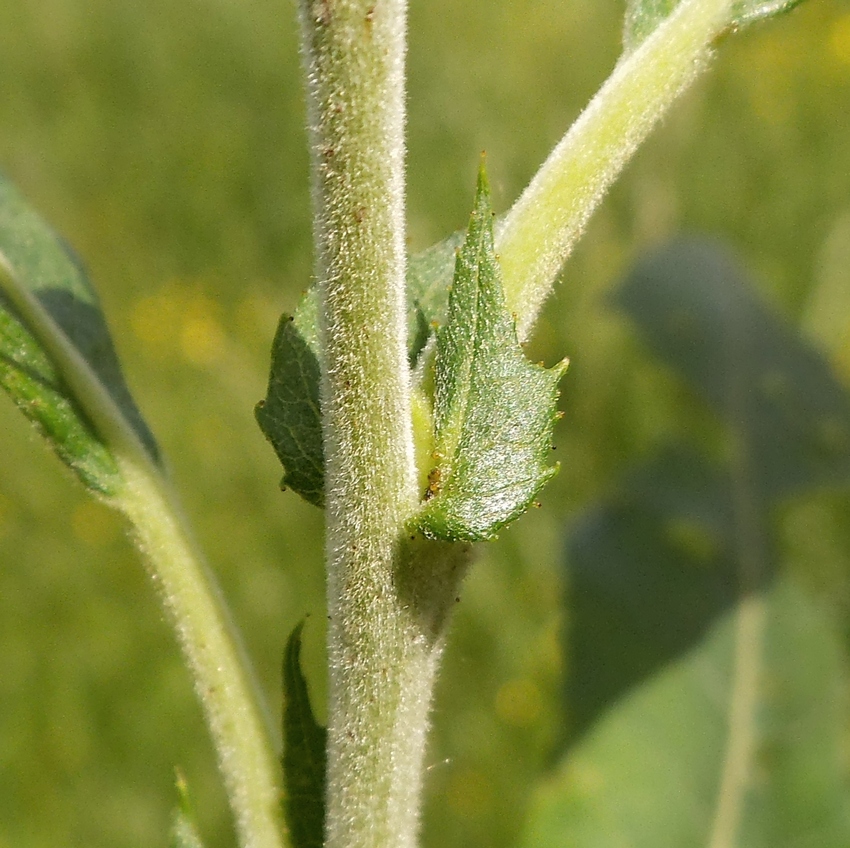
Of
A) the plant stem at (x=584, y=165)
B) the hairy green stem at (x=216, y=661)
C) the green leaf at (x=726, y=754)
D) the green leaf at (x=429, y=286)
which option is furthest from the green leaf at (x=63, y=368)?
the green leaf at (x=726, y=754)

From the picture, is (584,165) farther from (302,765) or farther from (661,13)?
(302,765)

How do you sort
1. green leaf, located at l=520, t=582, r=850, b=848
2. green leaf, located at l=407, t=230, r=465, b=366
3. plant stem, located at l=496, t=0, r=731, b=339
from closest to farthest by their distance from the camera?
1. plant stem, located at l=496, t=0, r=731, b=339
2. green leaf, located at l=407, t=230, r=465, b=366
3. green leaf, located at l=520, t=582, r=850, b=848

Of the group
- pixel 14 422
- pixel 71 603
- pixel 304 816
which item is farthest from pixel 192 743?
pixel 304 816

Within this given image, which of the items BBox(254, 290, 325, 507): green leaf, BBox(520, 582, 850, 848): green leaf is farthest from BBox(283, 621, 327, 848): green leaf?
BBox(520, 582, 850, 848): green leaf

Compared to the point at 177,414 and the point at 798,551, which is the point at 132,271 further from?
the point at 798,551

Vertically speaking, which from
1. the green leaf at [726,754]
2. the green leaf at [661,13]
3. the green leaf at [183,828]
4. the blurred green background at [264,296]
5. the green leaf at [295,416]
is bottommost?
the green leaf at [183,828]

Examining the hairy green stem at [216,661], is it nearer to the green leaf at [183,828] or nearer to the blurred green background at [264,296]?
the green leaf at [183,828]

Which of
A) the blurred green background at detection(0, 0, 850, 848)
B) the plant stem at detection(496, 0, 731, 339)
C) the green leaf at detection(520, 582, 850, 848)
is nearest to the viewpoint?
the plant stem at detection(496, 0, 731, 339)

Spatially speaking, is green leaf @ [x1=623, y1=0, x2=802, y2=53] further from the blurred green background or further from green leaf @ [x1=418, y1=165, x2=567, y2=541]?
the blurred green background
